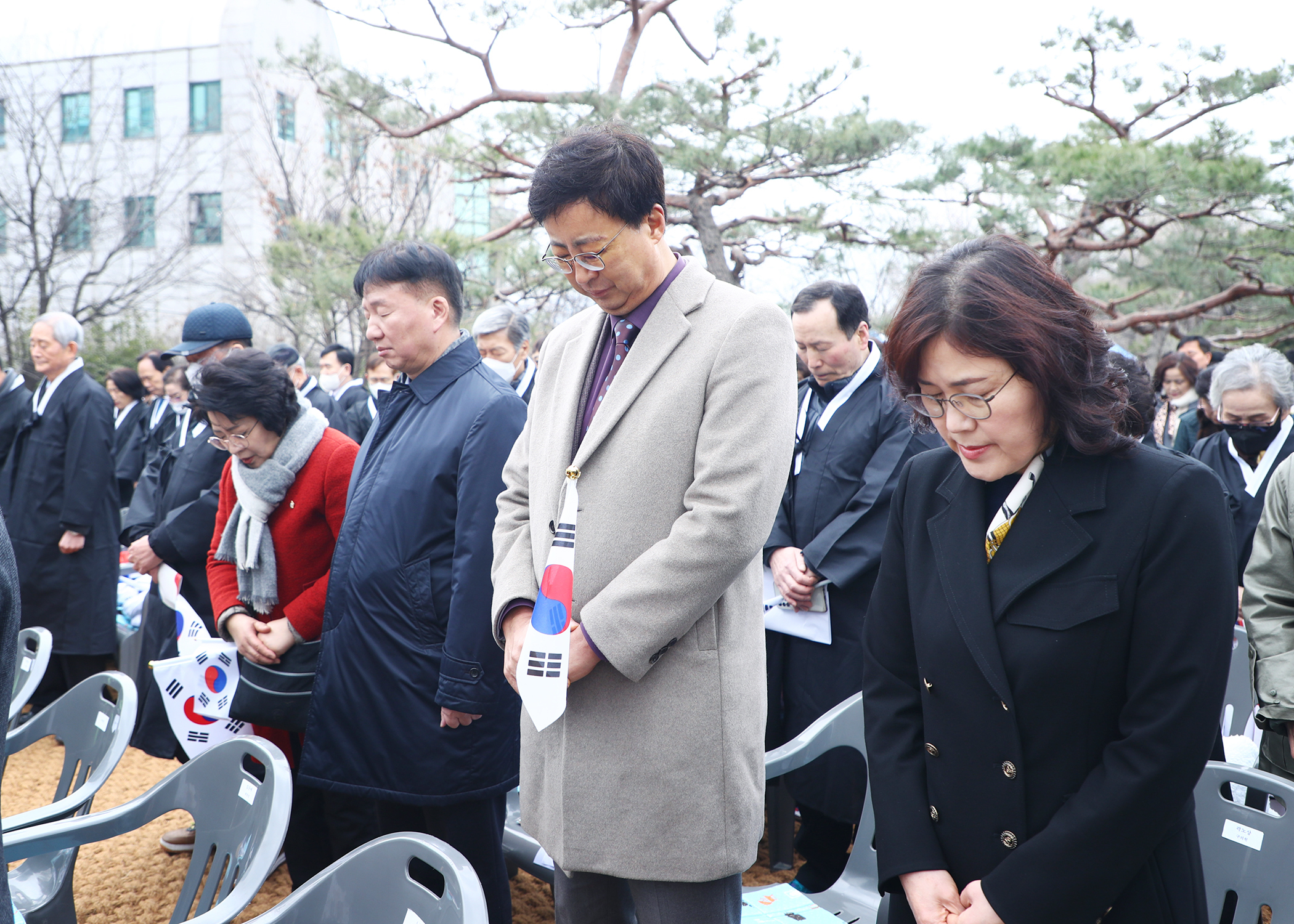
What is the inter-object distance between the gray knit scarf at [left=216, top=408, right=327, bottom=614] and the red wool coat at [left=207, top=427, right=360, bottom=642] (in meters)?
0.02

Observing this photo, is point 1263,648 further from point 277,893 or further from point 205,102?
point 205,102

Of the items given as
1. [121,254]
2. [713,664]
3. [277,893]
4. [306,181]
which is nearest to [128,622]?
[277,893]

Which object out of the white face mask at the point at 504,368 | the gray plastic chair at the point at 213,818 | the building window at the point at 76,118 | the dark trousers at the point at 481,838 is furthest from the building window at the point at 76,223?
the dark trousers at the point at 481,838

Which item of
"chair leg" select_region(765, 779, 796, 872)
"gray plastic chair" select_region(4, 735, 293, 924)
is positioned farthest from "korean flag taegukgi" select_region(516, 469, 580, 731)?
"chair leg" select_region(765, 779, 796, 872)

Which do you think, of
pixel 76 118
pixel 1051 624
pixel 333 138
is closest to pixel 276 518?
pixel 1051 624

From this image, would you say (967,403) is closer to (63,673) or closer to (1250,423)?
(1250,423)

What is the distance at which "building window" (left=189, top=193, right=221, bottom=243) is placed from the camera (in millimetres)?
16906

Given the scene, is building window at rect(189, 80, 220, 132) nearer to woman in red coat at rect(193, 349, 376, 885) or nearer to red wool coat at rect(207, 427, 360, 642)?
woman in red coat at rect(193, 349, 376, 885)

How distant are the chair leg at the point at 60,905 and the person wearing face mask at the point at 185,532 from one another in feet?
2.97

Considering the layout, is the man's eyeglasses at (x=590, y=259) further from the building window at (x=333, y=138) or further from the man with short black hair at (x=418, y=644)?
the building window at (x=333, y=138)

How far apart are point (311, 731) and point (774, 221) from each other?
24.1ft

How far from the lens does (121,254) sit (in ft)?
55.5

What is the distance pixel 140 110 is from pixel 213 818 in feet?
61.4

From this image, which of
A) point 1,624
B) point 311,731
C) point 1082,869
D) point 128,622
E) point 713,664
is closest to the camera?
point 1,624
